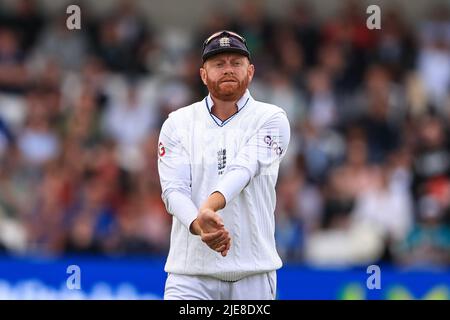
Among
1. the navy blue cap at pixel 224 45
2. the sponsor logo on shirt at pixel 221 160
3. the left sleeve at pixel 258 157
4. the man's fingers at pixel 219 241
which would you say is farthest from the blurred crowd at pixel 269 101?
the man's fingers at pixel 219 241

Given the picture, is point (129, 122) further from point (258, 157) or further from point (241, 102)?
point (258, 157)

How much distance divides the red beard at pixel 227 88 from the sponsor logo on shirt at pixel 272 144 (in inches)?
12.3

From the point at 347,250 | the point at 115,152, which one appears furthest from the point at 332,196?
the point at 115,152

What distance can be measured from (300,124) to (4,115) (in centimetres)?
363

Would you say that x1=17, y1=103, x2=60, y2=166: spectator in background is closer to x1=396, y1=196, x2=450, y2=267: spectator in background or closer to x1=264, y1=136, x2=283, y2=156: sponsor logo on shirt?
x1=396, y1=196, x2=450, y2=267: spectator in background

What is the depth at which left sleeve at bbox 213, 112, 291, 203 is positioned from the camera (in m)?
7.62

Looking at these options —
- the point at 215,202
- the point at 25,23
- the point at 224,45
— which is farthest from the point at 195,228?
the point at 25,23

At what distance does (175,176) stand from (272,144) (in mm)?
628

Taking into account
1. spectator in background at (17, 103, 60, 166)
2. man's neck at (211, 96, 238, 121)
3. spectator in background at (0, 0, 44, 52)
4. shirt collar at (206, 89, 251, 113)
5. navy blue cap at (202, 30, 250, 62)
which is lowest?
man's neck at (211, 96, 238, 121)

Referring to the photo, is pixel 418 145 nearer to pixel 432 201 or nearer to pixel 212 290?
pixel 432 201

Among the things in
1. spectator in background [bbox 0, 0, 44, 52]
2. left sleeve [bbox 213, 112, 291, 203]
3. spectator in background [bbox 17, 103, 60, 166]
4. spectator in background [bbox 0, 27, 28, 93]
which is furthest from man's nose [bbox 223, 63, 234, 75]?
spectator in background [bbox 0, 0, 44, 52]

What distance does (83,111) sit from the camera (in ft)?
52.2

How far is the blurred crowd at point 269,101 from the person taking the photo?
47.1ft

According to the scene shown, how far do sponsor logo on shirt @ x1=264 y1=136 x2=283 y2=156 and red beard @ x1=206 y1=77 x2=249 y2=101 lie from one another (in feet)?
1.03
